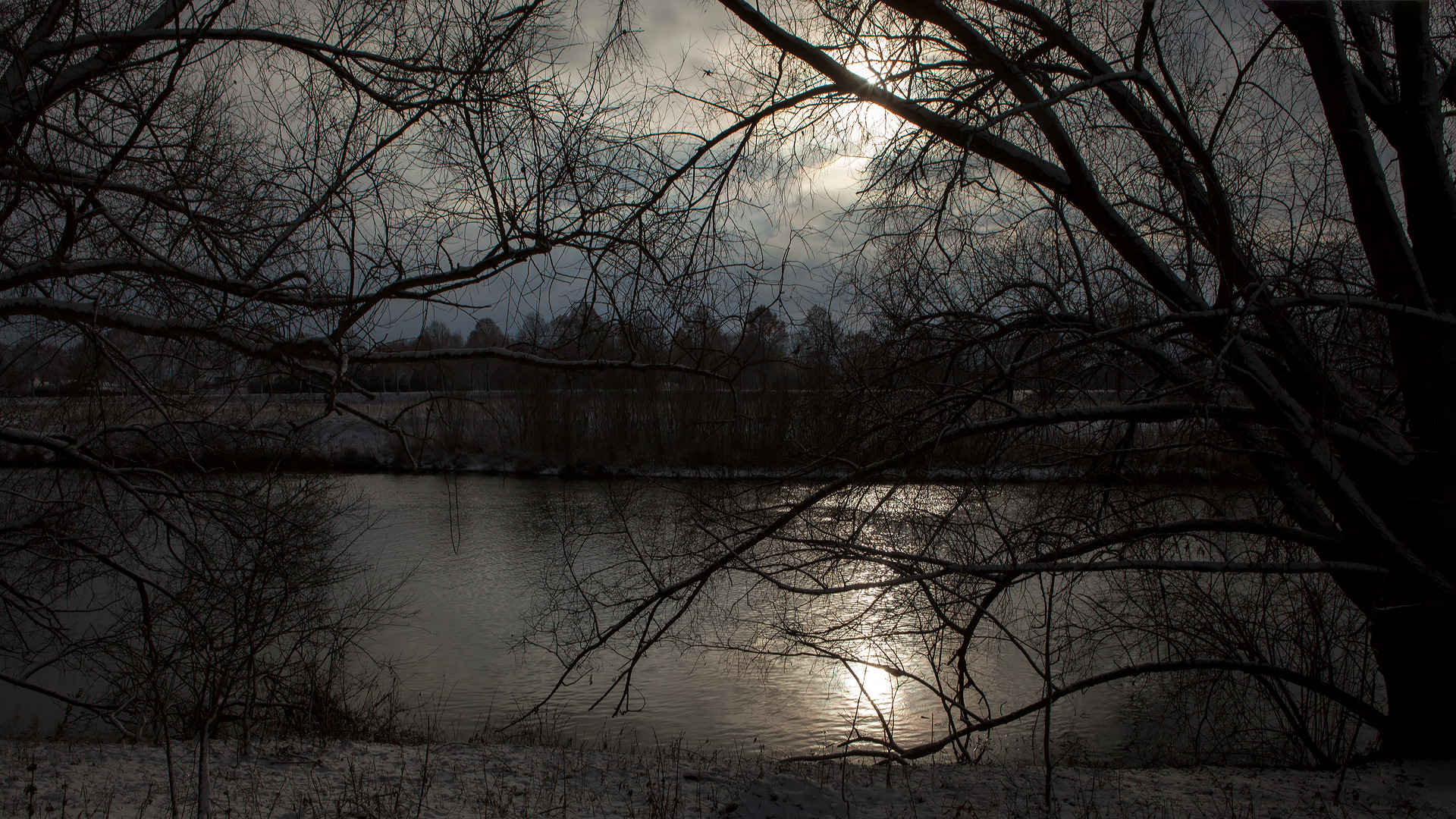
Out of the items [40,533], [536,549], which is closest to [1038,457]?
[40,533]

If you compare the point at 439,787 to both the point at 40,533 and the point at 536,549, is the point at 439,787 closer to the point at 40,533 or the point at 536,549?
the point at 40,533

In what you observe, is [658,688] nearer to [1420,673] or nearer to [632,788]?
[632,788]

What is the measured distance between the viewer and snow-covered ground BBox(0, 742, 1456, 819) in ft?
15.7

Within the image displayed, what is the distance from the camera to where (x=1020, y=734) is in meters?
8.93

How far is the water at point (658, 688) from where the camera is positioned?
29.6 feet

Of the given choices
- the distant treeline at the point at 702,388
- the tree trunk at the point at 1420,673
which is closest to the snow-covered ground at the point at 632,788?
the tree trunk at the point at 1420,673

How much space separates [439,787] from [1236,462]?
284 inches

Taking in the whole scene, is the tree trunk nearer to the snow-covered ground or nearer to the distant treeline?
the snow-covered ground

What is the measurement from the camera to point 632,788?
18.6ft

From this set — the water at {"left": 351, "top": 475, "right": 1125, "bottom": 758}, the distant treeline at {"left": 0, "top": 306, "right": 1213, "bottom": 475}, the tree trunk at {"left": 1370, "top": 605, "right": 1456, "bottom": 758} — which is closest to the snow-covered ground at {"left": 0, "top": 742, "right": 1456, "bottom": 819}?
the tree trunk at {"left": 1370, "top": 605, "right": 1456, "bottom": 758}

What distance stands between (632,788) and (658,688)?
15.6 feet

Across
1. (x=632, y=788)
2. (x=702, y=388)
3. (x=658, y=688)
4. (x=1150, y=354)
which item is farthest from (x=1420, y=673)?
(x=658, y=688)

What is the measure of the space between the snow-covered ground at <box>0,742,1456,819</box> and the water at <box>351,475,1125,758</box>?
1.35 m

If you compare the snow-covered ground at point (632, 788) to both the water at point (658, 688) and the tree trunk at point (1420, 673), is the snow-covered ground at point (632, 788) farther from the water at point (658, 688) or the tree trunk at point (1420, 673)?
the water at point (658, 688)
